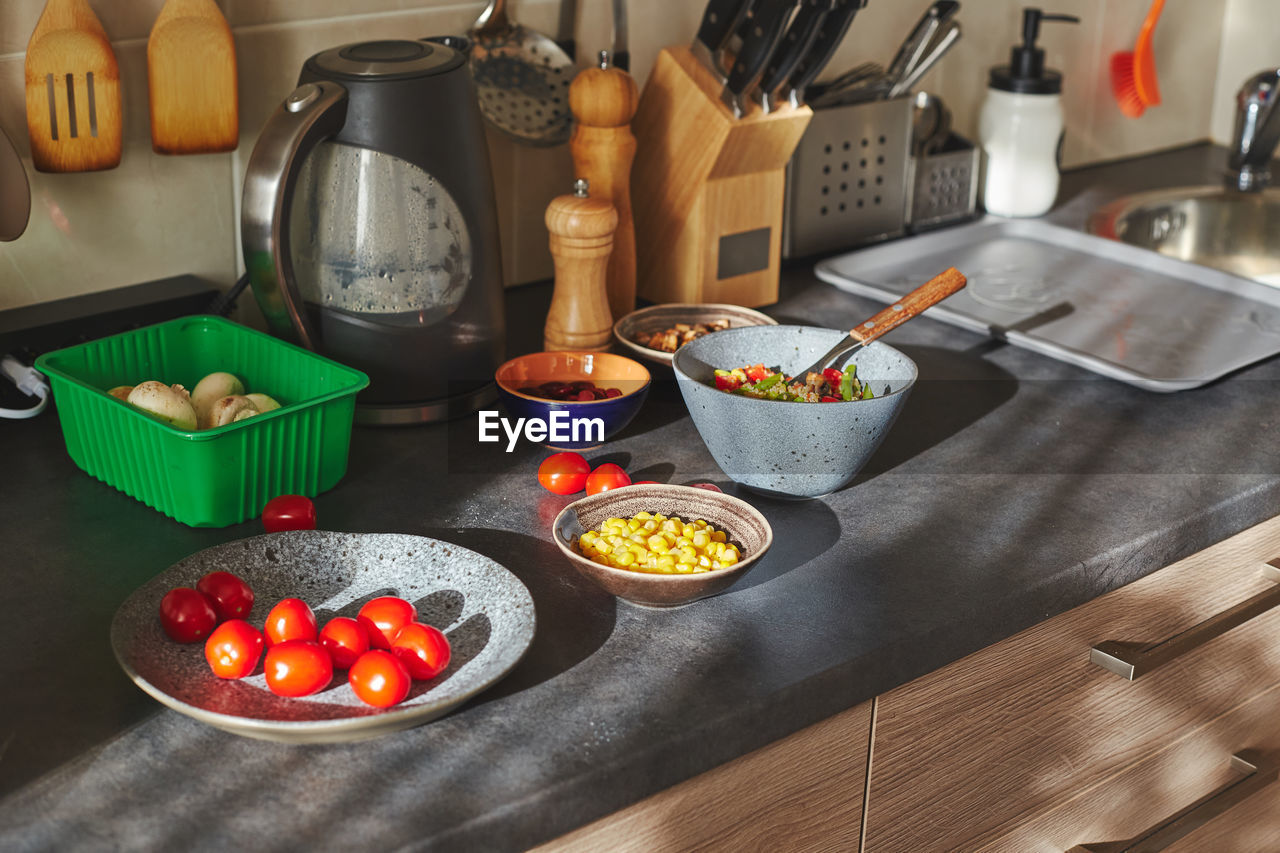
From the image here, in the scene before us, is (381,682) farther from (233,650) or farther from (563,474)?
(563,474)

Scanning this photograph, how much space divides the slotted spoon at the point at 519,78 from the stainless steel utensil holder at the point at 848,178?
0.89 ft

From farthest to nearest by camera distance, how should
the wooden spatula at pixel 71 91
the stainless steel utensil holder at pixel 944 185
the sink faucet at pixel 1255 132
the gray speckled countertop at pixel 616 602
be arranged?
→ the sink faucet at pixel 1255 132
the stainless steel utensil holder at pixel 944 185
the wooden spatula at pixel 71 91
the gray speckled countertop at pixel 616 602

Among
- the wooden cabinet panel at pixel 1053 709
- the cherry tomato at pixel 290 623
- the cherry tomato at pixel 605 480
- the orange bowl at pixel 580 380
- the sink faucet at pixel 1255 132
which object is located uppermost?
the sink faucet at pixel 1255 132

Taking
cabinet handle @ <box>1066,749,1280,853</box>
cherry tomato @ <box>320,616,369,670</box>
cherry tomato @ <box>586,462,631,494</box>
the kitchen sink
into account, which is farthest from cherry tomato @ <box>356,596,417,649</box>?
the kitchen sink

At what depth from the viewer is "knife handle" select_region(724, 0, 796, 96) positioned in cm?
119

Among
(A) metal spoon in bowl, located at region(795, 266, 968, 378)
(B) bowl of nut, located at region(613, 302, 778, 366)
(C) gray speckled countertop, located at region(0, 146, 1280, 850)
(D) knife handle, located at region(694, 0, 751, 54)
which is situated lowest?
(C) gray speckled countertop, located at region(0, 146, 1280, 850)

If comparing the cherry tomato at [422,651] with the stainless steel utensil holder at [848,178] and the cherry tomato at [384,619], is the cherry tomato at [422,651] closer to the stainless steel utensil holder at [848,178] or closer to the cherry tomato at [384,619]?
the cherry tomato at [384,619]

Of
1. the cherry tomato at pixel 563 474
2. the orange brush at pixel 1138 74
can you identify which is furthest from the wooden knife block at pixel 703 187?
the orange brush at pixel 1138 74

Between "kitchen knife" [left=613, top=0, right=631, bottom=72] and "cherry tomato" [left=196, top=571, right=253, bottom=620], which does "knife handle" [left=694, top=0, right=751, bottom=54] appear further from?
"cherry tomato" [left=196, top=571, right=253, bottom=620]

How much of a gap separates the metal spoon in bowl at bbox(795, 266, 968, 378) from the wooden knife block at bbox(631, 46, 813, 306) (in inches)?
9.8

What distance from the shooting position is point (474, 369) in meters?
1.12

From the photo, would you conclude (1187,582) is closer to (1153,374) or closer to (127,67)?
(1153,374)

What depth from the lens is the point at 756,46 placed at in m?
1.20

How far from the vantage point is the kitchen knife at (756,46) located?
119 centimetres
